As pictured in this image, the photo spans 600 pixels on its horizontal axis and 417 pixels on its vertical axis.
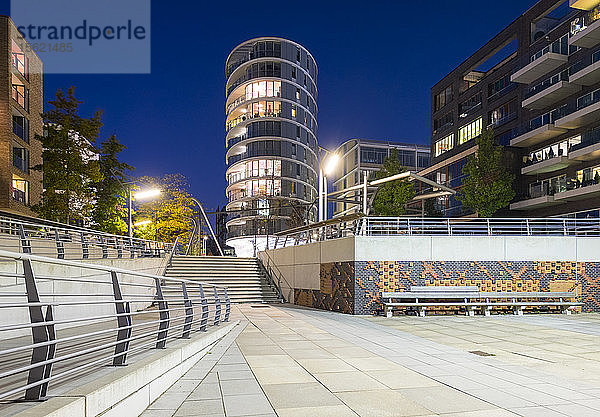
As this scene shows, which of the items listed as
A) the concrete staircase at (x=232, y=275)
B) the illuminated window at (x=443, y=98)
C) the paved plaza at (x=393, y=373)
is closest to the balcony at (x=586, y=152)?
the illuminated window at (x=443, y=98)

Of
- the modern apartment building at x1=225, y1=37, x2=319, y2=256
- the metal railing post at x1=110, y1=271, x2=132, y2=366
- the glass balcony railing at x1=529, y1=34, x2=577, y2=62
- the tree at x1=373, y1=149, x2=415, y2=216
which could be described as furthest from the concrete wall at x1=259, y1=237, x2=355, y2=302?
the modern apartment building at x1=225, y1=37, x2=319, y2=256

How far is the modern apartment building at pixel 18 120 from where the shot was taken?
33875mm

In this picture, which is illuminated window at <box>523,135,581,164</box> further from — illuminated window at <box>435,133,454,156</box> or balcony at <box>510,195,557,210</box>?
illuminated window at <box>435,133,454,156</box>

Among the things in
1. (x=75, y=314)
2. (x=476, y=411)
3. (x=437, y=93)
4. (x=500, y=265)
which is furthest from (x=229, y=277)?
(x=437, y=93)

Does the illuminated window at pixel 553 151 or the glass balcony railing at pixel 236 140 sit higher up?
the glass balcony railing at pixel 236 140

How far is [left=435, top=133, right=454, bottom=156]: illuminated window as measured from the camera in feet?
188

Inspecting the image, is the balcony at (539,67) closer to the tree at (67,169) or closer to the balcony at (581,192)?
the balcony at (581,192)

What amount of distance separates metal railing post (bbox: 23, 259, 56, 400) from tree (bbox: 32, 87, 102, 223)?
980 inches

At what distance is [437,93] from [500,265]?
46555 mm

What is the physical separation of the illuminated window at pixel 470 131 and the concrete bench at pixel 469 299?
3472 cm

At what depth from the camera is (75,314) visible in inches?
605

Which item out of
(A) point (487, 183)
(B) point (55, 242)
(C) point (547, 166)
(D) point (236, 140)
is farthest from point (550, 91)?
(D) point (236, 140)

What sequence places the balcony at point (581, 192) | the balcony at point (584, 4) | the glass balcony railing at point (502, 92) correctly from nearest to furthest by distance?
the balcony at point (581, 192) < the balcony at point (584, 4) < the glass balcony railing at point (502, 92)

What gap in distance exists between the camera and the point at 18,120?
37719 mm
